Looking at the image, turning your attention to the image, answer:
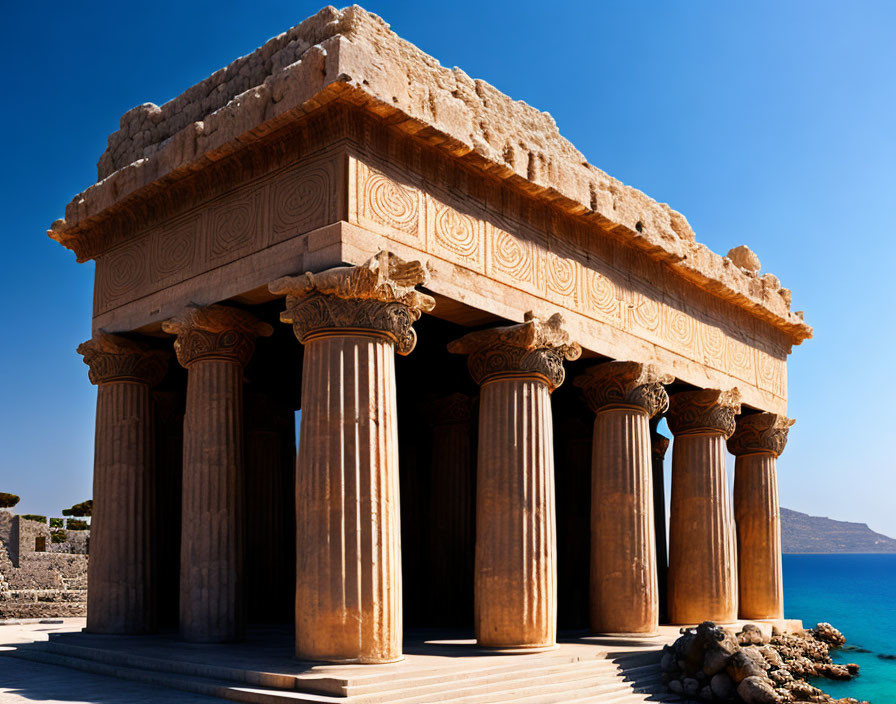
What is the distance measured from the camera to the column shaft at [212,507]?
15859 mm

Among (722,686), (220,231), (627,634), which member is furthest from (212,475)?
(722,686)

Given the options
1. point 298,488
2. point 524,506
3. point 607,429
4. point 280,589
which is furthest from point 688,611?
point 298,488

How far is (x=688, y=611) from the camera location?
2150 cm

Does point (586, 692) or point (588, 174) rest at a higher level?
point (588, 174)

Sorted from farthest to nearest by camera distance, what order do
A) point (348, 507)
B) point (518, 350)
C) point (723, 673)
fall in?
point (518, 350), point (723, 673), point (348, 507)

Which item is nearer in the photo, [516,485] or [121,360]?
[516,485]

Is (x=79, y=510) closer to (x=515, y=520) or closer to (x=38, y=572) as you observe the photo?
(x=38, y=572)

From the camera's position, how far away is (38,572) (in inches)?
1561

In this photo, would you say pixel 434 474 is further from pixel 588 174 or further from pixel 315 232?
pixel 315 232

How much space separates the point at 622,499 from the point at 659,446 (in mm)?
6958

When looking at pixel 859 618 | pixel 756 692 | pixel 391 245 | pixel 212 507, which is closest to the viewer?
pixel 391 245

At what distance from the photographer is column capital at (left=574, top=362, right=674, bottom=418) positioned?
63.2ft

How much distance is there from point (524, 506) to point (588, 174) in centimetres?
617

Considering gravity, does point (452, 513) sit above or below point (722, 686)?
above
